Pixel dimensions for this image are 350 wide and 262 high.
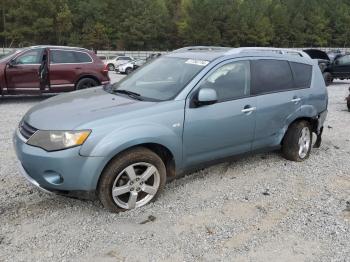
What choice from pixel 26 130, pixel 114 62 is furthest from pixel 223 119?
pixel 114 62

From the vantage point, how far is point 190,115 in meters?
4.21

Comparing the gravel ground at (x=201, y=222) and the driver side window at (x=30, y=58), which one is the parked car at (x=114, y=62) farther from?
the gravel ground at (x=201, y=222)

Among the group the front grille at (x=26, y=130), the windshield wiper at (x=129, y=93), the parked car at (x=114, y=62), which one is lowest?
the parked car at (x=114, y=62)

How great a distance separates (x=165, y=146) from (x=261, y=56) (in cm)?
199

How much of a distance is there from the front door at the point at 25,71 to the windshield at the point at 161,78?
20.5 ft

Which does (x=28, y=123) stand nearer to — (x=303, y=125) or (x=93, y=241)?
(x=93, y=241)

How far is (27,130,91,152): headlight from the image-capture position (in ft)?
11.7

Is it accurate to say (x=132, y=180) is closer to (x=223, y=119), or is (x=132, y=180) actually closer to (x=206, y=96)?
(x=206, y=96)

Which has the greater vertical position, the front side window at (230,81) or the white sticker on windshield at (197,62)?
the white sticker on windshield at (197,62)

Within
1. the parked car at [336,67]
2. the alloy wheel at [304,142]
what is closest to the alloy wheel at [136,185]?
the alloy wheel at [304,142]

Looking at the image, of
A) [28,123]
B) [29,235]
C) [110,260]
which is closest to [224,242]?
[110,260]

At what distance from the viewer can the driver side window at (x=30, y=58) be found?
34.3 ft

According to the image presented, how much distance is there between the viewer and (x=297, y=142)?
5.60 metres

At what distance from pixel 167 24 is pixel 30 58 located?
76.0 m
